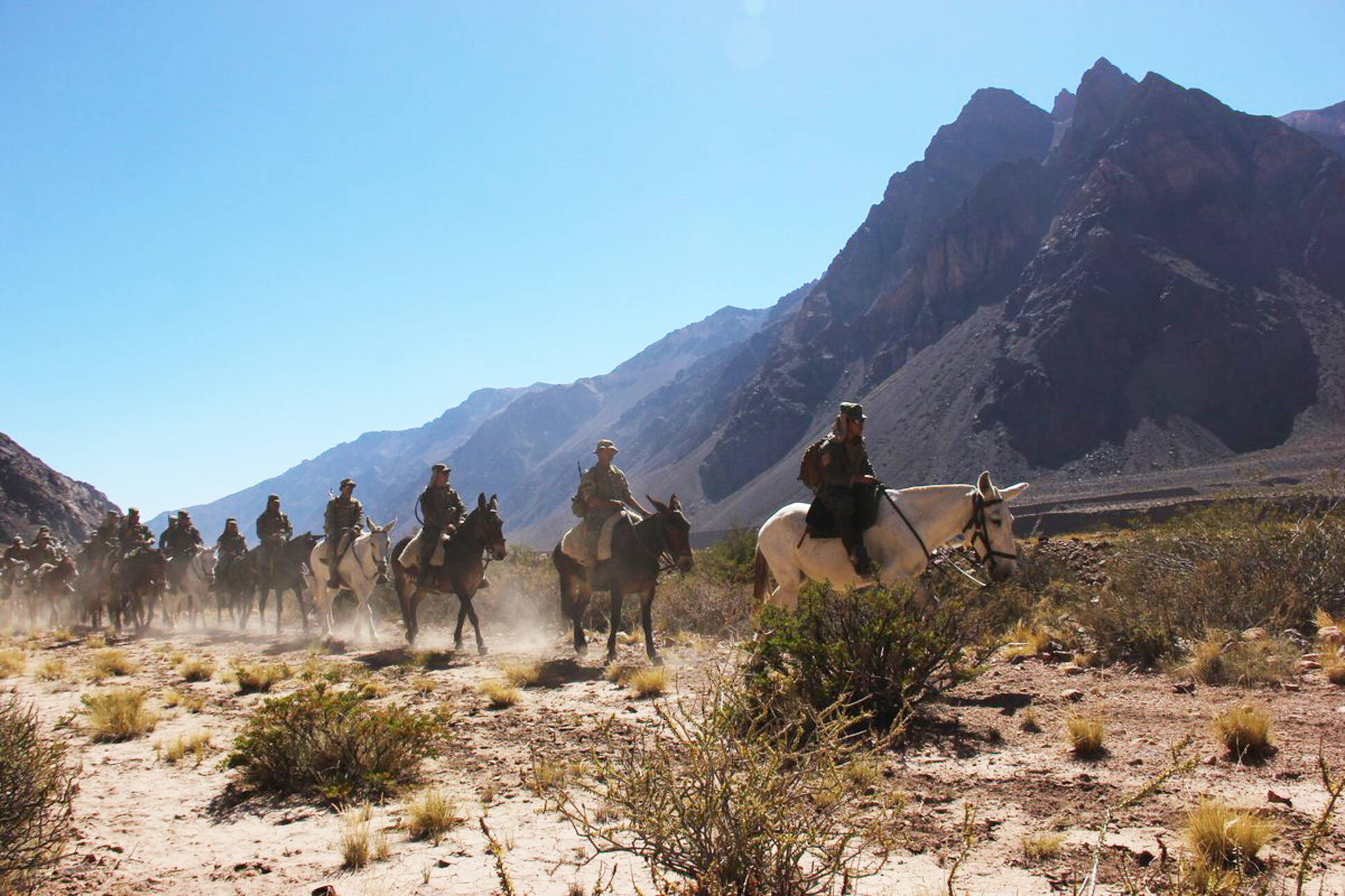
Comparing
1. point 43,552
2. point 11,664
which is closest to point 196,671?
point 11,664

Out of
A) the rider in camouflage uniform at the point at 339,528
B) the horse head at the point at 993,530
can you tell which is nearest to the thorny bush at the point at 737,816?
the horse head at the point at 993,530

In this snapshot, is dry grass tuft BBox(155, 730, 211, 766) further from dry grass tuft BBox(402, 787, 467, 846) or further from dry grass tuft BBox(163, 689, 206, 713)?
dry grass tuft BBox(402, 787, 467, 846)

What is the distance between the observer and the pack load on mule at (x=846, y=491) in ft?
28.9

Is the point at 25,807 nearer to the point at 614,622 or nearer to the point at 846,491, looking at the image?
the point at 846,491

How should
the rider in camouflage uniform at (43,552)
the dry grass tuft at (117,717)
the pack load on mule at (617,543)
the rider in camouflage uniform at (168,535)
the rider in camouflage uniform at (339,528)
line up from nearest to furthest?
1. the dry grass tuft at (117,717)
2. the pack load on mule at (617,543)
3. the rider in camouflage uniform at (339,528)
4. the rider in camouflage uniform at (168,535)
5. the rider in camouflage uniform at (43,552)

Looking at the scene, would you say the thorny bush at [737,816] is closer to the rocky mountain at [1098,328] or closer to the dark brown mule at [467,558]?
the dark brown mule at [467,558]

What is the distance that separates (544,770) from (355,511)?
12.9m

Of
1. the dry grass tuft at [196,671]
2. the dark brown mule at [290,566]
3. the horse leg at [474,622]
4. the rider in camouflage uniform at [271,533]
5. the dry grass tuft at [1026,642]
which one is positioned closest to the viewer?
the dry grass tuft at [1026,642]

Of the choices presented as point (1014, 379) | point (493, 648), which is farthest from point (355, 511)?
point (1014, 379)

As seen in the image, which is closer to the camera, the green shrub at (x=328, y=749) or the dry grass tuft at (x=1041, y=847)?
the dry grass tuft at (x=1041, y=847)

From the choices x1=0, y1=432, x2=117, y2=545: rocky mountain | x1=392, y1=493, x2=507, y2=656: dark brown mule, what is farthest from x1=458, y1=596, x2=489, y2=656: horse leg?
x1=0, y1=432, x2=117, y2=545: rocky mountain

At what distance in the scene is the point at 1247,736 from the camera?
5082 mm

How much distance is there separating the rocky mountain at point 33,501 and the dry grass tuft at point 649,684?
73.2 meters

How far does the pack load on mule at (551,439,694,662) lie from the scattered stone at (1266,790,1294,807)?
755 centimetres
